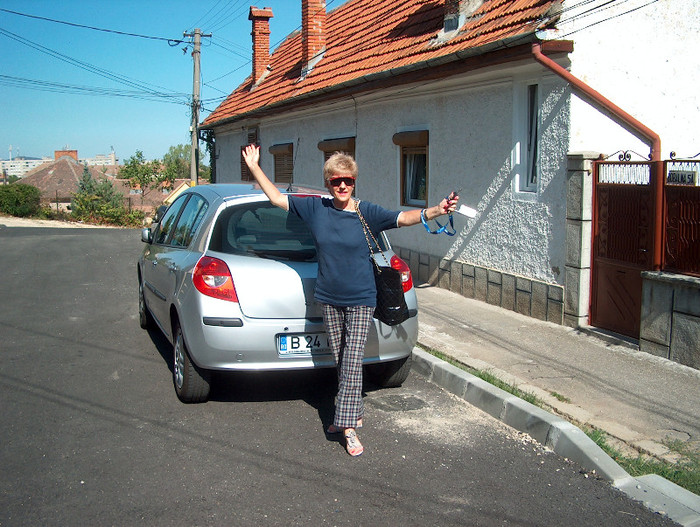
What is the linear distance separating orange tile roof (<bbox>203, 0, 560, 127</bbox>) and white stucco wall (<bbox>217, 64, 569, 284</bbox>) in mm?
473

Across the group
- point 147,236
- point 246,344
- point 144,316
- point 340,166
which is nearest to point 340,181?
point 340,166

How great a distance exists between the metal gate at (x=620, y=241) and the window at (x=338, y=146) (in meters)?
6.43

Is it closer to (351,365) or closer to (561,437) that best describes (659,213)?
(561,437)

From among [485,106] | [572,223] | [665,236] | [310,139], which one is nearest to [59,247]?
[310,139]

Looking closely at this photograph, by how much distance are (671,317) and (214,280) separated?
4.06m

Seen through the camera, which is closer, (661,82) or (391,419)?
(391,419)

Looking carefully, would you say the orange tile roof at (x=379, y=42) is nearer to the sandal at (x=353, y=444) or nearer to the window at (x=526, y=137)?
the window at (x=526, y=137)

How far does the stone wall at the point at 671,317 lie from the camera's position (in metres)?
5.79

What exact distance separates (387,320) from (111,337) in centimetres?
389

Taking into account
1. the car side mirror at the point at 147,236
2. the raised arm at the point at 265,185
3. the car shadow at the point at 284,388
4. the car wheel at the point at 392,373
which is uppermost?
the raised arm at the point at 265,185

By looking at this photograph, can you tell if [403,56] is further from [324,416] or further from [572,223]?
[324,416]

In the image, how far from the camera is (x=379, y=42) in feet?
40.6

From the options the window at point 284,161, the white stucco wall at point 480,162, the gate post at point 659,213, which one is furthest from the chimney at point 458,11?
the window at point 284,161

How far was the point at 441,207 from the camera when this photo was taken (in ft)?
13.0
